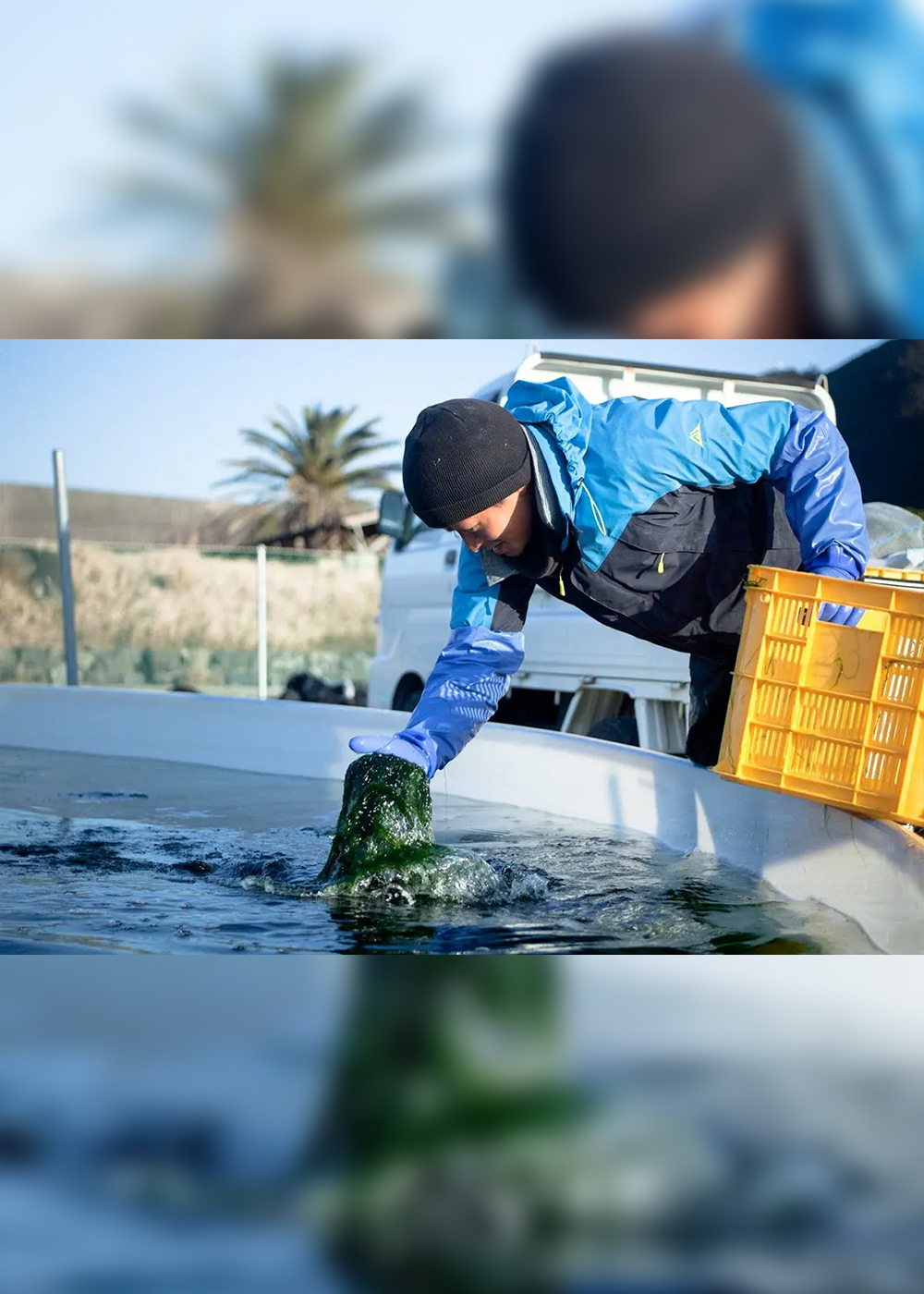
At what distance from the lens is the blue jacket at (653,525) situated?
10.1ft

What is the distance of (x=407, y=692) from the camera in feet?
23.0

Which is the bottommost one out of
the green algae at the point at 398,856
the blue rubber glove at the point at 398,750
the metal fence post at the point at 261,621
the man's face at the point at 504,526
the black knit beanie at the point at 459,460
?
the metal fence post at the point at 261,621

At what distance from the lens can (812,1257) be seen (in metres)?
1.76

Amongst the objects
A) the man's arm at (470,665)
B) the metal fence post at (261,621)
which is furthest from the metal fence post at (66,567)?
the man's arm at (470,665)

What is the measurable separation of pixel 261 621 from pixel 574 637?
6122 millimetres

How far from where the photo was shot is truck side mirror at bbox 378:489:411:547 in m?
7.08

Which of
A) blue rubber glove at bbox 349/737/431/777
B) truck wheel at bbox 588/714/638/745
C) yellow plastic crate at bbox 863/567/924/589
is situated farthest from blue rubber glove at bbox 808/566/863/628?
truck wheel at bbox 588/714/638/745

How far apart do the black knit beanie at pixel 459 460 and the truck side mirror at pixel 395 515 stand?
13.5 ft

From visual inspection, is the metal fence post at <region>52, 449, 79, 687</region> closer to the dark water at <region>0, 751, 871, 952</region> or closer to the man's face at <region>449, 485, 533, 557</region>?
the dark water at <region>0, 751, 871, 952</region>

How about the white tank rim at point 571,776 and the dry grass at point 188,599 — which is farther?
the dry grass at point 188,599

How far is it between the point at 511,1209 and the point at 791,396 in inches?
181

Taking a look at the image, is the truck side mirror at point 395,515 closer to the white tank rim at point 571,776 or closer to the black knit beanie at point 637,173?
the white tank rim at point 571,776

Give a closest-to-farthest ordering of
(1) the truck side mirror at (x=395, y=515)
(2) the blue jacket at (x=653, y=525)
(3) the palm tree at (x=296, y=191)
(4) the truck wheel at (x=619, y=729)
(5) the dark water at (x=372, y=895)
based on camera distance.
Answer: (3) the palm tree at (x=296, y=191) → (5) the dark water at (x=372, y=895) → (2) the blue jacket at (x=653, y=525) → (4) the truck wheel at (x=619, y=729) → (1) the truck side mirror at (x=395, y=515)

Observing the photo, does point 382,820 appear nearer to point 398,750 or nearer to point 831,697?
point 398,750
